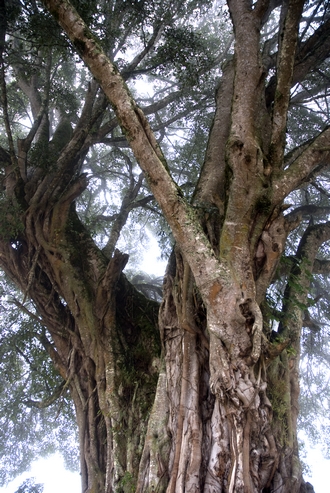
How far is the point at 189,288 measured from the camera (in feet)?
12.4

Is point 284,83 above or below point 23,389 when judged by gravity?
above

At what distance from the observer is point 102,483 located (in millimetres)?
3955

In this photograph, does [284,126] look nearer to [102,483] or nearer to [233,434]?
[233,434]

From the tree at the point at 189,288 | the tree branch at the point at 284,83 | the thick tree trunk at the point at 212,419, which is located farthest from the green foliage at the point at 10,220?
the tree branch at the point at 284,83

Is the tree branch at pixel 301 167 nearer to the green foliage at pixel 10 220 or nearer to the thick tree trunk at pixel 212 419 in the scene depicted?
the thick tree trunk at pixel 212 419

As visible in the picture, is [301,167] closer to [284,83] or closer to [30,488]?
[284,83]

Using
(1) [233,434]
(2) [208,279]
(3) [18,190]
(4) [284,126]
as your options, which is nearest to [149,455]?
(1) [233,434]

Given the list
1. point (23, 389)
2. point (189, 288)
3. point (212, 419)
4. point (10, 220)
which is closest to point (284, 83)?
point (189, 288)

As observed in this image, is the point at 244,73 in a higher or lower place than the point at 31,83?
lower

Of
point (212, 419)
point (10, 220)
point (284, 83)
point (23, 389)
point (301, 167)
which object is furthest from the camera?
point (23, 389)

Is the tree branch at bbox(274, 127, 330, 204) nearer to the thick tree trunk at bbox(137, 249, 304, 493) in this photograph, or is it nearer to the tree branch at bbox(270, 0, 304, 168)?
the tree branch at bbox(270, 0, 304, 168)

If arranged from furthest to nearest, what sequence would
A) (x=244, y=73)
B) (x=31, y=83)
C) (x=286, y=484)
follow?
(x=31, y=83), (x=244, y=73), (x=286, y=484)

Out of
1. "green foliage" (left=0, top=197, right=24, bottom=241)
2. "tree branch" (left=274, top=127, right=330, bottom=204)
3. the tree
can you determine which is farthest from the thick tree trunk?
"green foliage" (left=0, top=197, right=24, bottom=241)

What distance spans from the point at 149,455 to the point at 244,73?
4.22 metres
